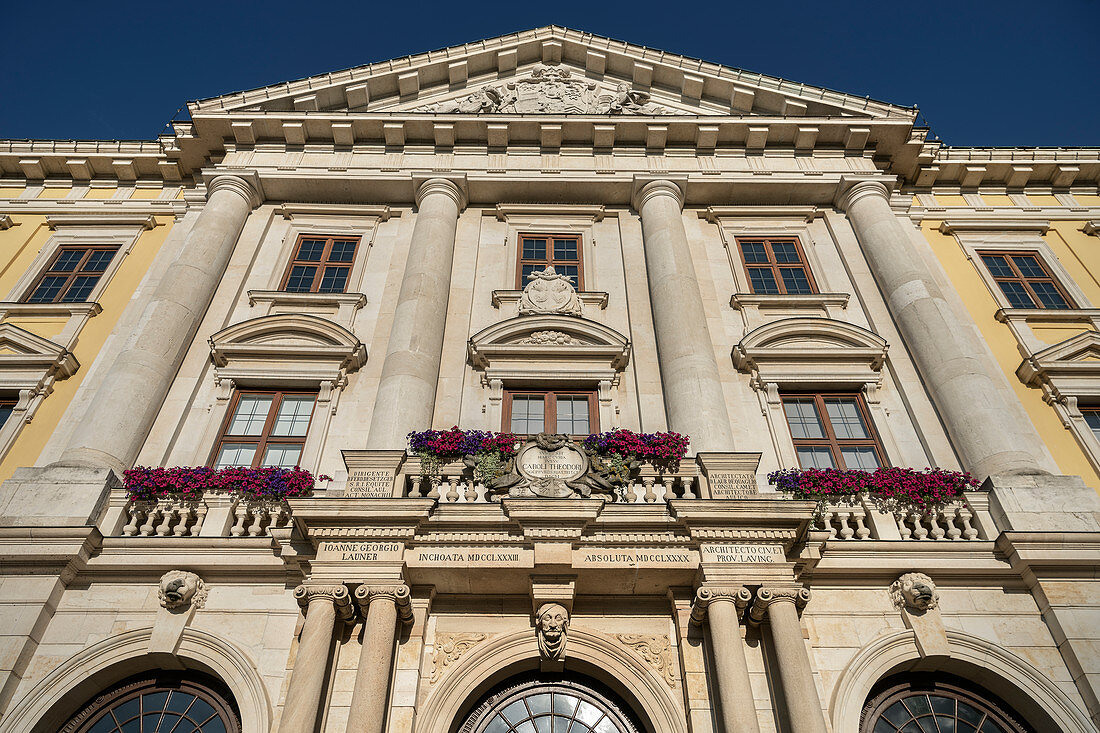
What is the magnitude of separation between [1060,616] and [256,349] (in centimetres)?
1369

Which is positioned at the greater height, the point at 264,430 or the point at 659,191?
Answer: the point at 659,191

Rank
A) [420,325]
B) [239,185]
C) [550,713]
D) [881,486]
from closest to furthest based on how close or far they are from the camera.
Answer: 1. [550,713]
2. [881,486]
3. [420,325]
4. [239,185]

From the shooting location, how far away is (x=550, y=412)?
1428 cm

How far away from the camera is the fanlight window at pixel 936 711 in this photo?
33.6 feet

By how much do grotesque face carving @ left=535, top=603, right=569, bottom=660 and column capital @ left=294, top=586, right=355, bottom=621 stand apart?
2445 millimetres

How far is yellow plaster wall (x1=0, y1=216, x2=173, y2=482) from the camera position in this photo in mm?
13727

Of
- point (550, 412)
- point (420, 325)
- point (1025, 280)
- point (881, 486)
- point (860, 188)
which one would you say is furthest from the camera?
point (860, 188)

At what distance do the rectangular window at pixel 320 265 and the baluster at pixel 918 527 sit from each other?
38.3 feet

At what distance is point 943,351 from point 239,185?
15367 mm

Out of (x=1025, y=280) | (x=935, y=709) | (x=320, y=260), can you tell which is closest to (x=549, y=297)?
(x=320, y=260)

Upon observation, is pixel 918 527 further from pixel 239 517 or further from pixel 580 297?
pixel 239 517

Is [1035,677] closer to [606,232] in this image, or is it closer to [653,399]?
[653,399]

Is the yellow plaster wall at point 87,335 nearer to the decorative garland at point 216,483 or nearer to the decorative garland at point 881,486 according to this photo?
the decorative garland at point 216,483

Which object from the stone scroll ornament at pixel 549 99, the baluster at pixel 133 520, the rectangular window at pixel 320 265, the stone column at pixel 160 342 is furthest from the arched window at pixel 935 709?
the stone scroll ornament at pixel 549 99
